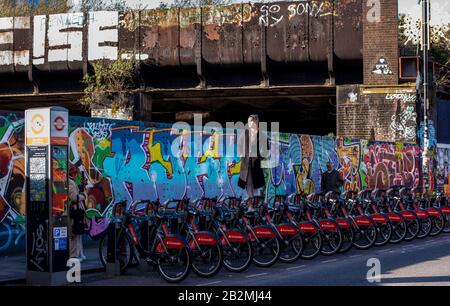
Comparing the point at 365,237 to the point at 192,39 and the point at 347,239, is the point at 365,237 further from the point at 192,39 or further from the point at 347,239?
the point at 192,39

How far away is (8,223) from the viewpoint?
14211 mm

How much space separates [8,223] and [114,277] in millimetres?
3447

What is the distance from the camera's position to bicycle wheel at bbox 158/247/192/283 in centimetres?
1102

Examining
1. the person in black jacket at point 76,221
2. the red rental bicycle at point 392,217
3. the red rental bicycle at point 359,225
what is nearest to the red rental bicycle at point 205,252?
the person in black jacket at point 76,221

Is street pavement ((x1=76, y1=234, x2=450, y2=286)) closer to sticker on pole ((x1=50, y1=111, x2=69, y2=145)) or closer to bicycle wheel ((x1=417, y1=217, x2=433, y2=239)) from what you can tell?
sticker on pole ((x1=50, y1=111, x2=69, y2=145))

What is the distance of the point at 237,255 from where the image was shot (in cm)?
1216

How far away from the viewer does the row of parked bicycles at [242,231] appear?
1148 centimetres

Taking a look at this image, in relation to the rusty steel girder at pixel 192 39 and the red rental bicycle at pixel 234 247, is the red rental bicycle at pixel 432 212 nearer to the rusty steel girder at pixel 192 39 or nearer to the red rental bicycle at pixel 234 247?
the red rental bicycle at pixel 234 247

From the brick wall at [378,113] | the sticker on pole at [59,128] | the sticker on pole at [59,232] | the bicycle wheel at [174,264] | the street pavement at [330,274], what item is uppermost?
the brick wall at [378,113]

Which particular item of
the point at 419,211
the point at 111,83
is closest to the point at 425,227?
the point at 419,211

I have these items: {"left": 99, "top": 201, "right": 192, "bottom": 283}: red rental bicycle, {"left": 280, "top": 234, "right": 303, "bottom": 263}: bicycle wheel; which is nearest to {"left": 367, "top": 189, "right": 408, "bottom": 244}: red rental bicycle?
{"left": 280, "top": 234, "right": 303, "bottom": 263}: bicycle wheel

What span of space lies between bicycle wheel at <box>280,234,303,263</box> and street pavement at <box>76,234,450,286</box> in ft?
0.46

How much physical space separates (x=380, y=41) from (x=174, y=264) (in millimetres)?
17529

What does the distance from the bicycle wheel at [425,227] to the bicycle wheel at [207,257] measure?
7.33 meters
